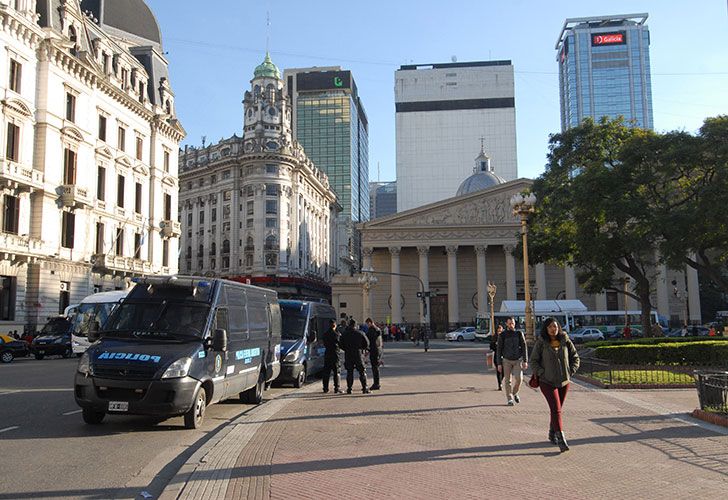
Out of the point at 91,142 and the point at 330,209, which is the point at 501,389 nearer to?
the point at 91,142

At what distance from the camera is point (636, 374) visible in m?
17.8

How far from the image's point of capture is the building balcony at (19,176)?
33.2 meters

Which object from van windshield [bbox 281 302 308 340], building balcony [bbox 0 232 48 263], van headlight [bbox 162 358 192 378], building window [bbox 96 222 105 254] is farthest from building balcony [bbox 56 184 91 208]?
van headlight [bbox 162 358 192 378]

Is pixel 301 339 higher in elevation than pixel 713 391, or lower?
higher

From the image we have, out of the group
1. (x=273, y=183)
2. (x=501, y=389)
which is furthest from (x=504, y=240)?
(x=501, y=389)

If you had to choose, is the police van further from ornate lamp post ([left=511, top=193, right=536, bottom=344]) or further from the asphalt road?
ornate lamp post ([left=511, top=193, right=536, bottom=344])

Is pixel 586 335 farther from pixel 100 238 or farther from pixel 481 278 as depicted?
pixel 100 238

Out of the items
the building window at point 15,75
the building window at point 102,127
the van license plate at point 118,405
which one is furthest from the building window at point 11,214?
the van license plate at point 118,405

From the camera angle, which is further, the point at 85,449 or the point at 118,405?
the point at 118,405

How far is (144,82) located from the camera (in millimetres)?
50719

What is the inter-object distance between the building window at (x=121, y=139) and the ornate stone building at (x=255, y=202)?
3601cm

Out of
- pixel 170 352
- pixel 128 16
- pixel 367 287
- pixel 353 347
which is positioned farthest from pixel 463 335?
pixel 170 352

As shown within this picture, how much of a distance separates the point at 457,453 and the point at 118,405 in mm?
5121

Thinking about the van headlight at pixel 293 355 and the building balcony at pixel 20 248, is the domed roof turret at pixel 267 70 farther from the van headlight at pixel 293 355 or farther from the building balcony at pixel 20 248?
the van headlight at pixel 293 355
